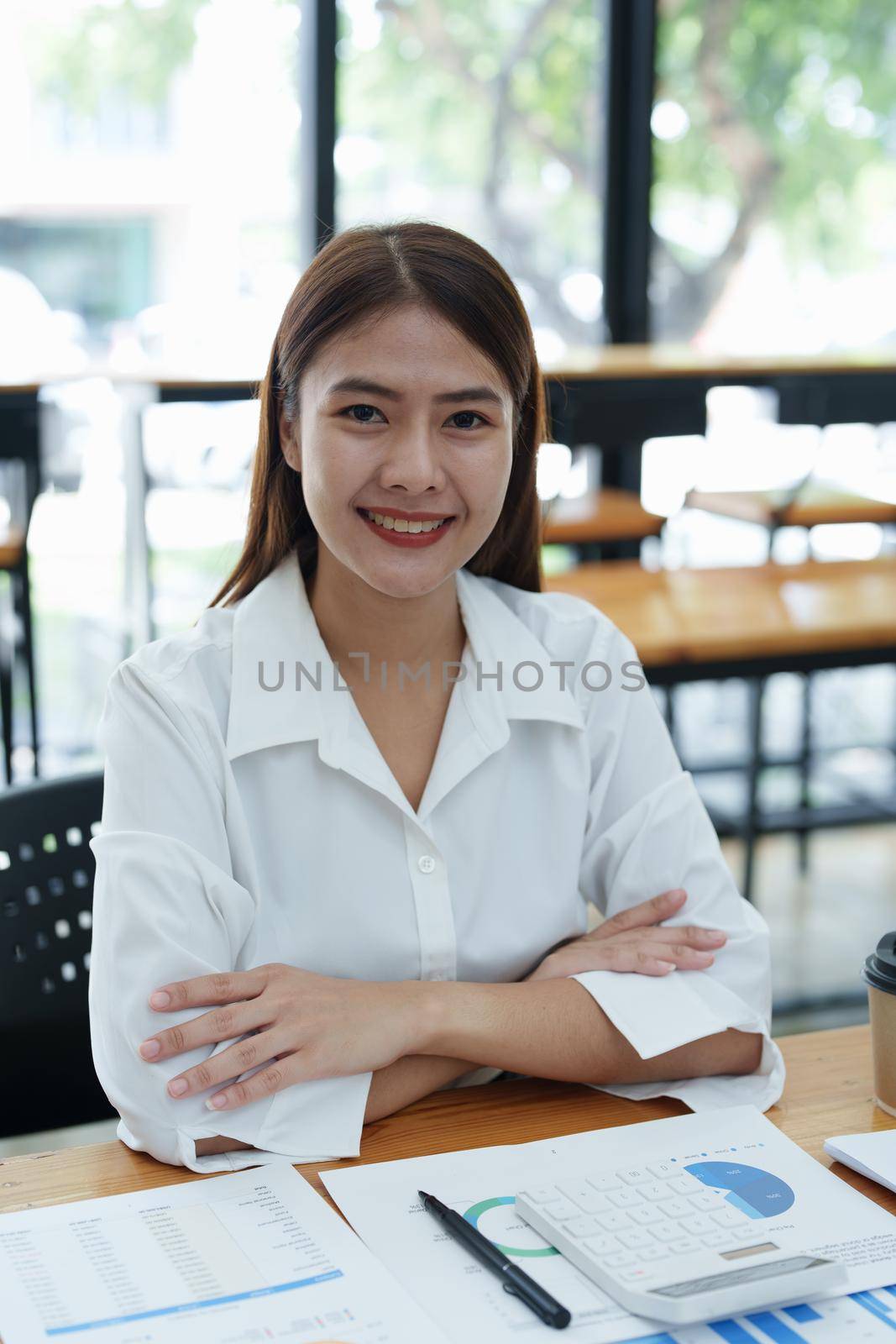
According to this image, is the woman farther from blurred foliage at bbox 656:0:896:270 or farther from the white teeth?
blurred foliage at bbox 656:0:896:270

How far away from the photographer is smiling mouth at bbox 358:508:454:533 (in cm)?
133

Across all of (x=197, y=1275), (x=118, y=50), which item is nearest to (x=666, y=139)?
(x=118, y=50)

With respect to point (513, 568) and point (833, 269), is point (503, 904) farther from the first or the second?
point (833, 269)

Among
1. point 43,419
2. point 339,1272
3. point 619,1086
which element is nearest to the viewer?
point 339,1272

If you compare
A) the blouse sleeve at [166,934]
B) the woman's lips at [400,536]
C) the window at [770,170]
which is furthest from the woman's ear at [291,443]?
the window at [770,170]

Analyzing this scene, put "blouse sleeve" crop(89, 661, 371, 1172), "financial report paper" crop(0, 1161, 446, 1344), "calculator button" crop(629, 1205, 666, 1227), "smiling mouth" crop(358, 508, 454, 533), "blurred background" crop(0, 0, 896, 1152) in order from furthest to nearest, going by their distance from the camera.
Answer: "blurred background" crop(0, 0, 896, 1152)
"smiling mouth" crop(358, 508, 454, 533)
"blouse sleeve" crop(89, 661, 371, 1172)
"calculator button" crop(629, 1205, 666, 1227)
"financial report paper" crop(0, 1161, 446, 1344)

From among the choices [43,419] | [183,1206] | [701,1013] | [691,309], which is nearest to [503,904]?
[701,1013]

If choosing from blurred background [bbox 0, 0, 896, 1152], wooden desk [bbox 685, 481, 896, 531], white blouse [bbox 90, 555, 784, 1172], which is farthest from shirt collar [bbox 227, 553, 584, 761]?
wooden desk [bbox 685, 481, 896, 531]

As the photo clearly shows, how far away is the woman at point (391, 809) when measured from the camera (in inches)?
45.6

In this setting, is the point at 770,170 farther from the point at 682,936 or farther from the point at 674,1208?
the point at 674,1208

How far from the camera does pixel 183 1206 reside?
1.00 meters

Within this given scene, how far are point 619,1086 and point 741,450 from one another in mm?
4579

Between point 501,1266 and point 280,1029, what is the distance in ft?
1.02

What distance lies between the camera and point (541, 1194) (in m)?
0.98
